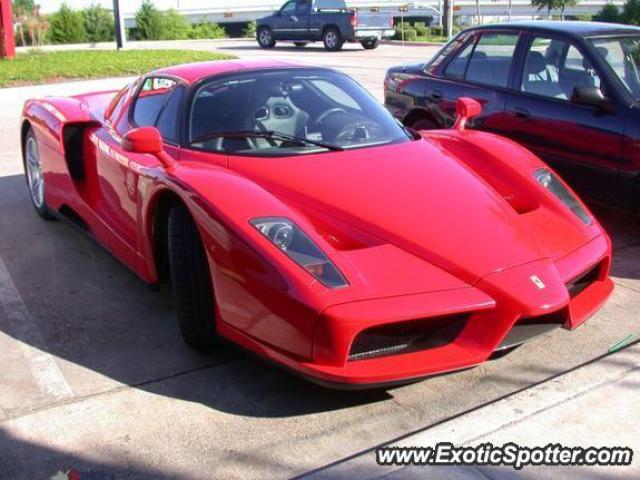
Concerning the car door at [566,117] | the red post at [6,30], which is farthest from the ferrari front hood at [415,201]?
the red post at [6,30]

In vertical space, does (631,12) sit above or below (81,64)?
above

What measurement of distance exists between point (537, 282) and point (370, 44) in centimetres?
2185

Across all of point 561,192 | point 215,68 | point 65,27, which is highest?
point 65,27

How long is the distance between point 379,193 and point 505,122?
267cm

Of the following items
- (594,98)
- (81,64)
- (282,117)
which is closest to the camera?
(282,117)

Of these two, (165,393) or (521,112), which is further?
(521,112)

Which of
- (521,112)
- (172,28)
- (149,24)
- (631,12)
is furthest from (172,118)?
(172,28)

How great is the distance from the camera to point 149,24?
32938 mm

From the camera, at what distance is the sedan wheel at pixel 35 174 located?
19.1 ft

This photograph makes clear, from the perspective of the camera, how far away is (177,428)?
312cm

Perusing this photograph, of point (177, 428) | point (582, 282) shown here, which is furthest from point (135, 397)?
point (582, 282)

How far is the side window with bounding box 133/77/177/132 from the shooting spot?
4.59 metres

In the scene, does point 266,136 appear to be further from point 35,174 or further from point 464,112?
point 35,174

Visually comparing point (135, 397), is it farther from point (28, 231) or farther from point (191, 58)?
point (191, 58)
